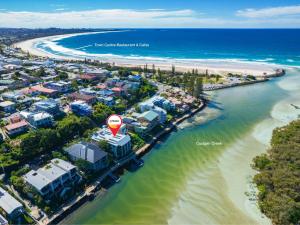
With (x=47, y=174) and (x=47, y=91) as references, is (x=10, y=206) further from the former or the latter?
(x=47, y=91)

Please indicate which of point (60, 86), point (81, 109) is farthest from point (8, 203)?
point (60, 86)

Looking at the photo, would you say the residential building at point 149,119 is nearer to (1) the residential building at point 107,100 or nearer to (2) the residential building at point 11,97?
(1) the residential building at point 107,100

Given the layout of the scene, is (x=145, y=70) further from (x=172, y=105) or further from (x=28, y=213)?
(x=28, y=213)

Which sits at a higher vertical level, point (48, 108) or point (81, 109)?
point (48, 108)

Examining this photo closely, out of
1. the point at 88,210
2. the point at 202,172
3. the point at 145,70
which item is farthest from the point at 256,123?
the point at 145,70

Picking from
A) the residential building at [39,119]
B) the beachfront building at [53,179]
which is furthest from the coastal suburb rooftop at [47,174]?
the residential building at [39,119]

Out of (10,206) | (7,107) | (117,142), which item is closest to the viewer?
(10,206)

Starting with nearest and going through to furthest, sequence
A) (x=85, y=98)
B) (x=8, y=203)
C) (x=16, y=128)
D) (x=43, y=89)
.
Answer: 1. (x=8, y=203)
2. (x=16, y=128)
3. (x=85, y=98)
4. (x=43, y=89)
